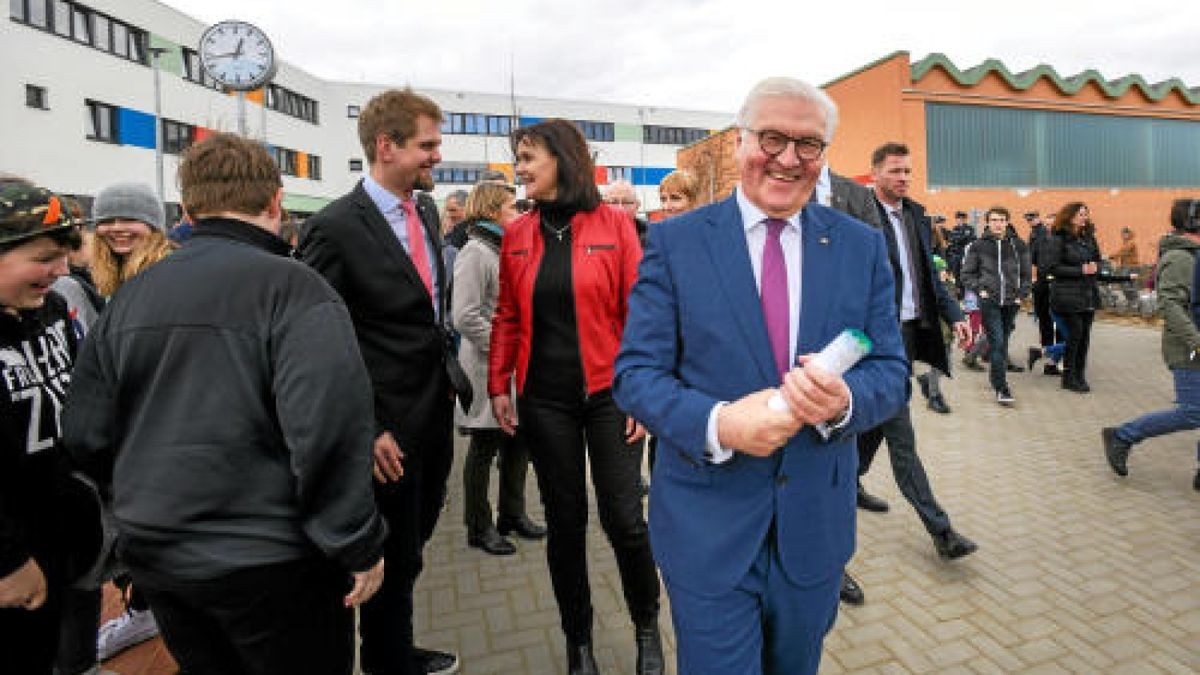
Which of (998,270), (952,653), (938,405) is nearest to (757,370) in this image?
(952,653)

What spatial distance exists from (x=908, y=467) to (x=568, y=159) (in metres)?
2.67

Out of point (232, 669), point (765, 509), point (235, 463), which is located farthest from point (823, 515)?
point (232, 669)

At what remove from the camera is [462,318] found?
13.5 ft

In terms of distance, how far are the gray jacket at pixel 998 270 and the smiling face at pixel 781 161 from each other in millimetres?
7552

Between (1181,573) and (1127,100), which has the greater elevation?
(1127,100)

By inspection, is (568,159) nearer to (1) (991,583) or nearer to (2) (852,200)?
(2) (852,200)

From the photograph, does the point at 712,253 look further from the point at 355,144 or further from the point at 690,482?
the point at 355,144

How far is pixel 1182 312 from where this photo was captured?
4570 mm

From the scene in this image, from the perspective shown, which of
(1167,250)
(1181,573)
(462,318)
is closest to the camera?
(1181,573)

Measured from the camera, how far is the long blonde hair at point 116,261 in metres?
3.22

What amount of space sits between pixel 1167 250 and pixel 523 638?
17.0ft

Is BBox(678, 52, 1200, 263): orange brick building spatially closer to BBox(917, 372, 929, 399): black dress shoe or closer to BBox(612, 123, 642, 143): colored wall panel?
BBox(917, 372, 929, 399): black dress shoe

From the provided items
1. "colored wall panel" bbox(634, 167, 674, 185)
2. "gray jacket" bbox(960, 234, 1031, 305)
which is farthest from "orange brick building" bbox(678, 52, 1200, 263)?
"colored wall panel" bbox(634, 167, 674, 185)

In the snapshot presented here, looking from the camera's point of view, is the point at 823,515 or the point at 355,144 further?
the point at 355,144
